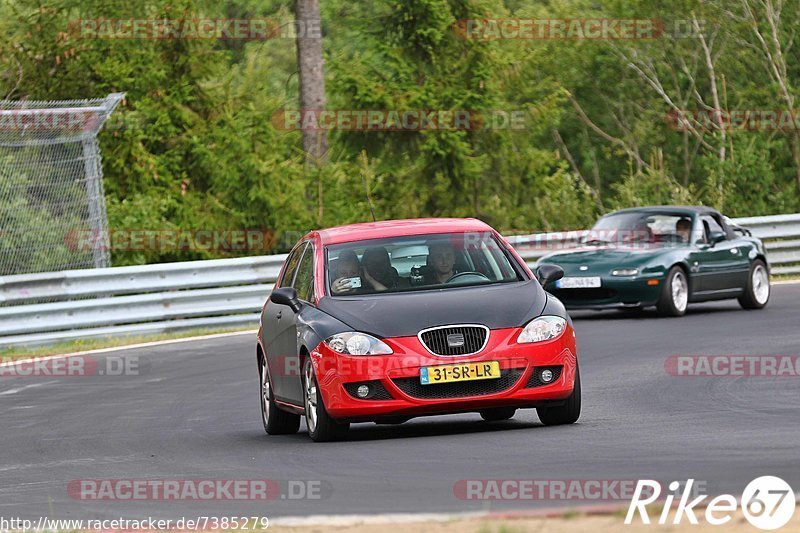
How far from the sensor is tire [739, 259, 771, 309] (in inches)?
855

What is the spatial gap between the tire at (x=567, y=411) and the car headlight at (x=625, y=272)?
964 cm

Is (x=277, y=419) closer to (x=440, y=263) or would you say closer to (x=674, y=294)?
(x=440, y=263)

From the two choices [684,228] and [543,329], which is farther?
[684,228]

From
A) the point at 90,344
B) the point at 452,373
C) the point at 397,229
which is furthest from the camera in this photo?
the point at 90,344

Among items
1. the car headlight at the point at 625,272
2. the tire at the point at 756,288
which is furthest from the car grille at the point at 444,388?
the tire at the point at 756,288

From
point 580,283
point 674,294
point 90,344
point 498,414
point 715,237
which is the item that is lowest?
point 90,344

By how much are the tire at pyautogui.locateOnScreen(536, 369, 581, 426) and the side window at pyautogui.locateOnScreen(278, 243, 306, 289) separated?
8.43 feet

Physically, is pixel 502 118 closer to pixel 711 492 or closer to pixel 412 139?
pixel 412 139

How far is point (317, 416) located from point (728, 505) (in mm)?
4431

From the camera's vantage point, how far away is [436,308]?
10.8 m

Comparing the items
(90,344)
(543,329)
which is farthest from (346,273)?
(90,344)

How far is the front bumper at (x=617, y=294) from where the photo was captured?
813 inches

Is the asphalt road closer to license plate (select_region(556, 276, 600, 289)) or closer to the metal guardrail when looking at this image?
license plate (select_region(556, 276, 600, 289))

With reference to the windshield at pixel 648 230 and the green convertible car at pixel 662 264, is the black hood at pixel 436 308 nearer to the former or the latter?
the green convertible car at pixel 662 264
